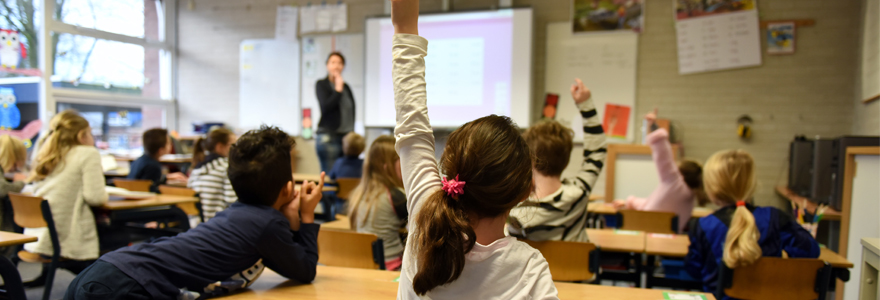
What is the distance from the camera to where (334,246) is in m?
1.93

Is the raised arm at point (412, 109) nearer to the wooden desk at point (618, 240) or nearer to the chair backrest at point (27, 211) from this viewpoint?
the wooden desk at point (618, 240)

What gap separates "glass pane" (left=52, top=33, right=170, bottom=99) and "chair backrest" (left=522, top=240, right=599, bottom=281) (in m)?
6.19

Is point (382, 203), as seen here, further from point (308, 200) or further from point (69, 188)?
point (69, 188)

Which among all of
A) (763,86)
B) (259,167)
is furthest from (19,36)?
(763,86)

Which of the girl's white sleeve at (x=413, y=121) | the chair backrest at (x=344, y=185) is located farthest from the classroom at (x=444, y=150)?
the chair backrest at (x=344, y=185)

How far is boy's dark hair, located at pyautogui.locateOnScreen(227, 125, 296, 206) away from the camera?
4.56 feet

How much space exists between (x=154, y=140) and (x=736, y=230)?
3.76 m

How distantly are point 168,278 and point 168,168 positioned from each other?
4.95 meters

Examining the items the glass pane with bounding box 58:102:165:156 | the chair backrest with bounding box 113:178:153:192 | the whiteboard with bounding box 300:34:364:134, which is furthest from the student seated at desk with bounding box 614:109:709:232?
the glass pane with bounding box 58:102:165:156

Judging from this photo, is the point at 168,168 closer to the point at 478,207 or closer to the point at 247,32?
the point at 247,32

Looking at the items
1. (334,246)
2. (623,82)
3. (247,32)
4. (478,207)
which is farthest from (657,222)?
(247,32)

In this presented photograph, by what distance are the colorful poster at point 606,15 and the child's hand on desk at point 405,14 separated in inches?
187

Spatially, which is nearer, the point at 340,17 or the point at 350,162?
the point at 350,162

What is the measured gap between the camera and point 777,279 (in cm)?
181
